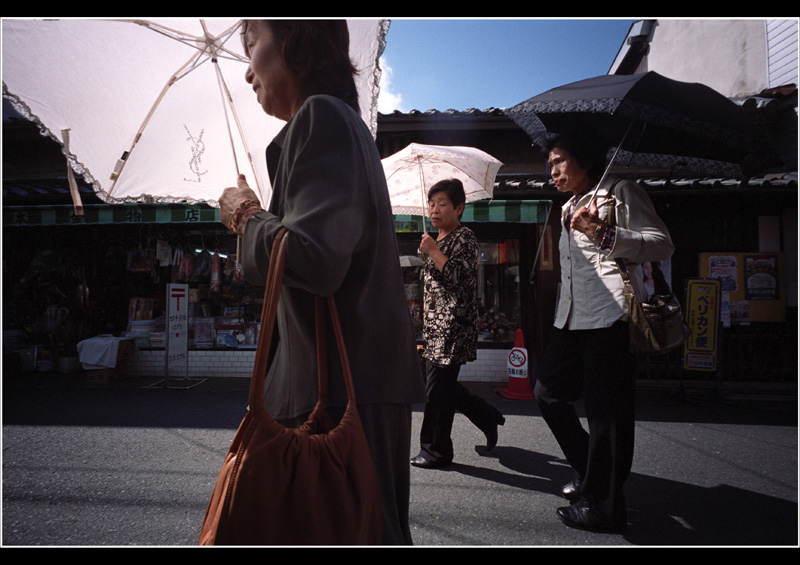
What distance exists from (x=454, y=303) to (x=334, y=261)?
236 centimetres

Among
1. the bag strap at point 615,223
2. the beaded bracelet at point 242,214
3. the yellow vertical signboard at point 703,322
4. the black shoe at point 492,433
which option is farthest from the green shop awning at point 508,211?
the beaded bracelet at point 242,214

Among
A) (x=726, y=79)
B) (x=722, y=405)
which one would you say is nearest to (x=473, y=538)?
(x=722, y=405)

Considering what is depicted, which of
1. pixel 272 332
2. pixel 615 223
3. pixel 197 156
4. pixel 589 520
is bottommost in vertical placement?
pixel 589 520

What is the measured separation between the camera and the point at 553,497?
2.88 meters

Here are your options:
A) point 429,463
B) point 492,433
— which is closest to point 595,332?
point 492,433

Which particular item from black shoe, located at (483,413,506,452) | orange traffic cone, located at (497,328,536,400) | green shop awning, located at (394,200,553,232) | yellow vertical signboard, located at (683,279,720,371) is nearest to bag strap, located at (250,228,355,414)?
black shoe, located at (483,413,506,452)

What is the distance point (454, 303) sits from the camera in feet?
10.4

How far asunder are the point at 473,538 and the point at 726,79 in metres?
11.8

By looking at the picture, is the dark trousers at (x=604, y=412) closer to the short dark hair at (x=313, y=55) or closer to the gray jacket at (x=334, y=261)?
the gray jacket at (x=334, y=261)

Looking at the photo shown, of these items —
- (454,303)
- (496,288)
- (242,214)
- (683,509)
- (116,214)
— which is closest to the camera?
(242,214)

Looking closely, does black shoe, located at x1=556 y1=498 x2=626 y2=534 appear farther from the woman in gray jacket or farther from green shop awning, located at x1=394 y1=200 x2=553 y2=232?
green shop awning, located at x1=394 y1=200 x2=553 y2=232

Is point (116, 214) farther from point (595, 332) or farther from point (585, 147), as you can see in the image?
point (595, 332)

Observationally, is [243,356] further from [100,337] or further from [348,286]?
[348,286]

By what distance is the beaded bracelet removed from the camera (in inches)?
41.8
